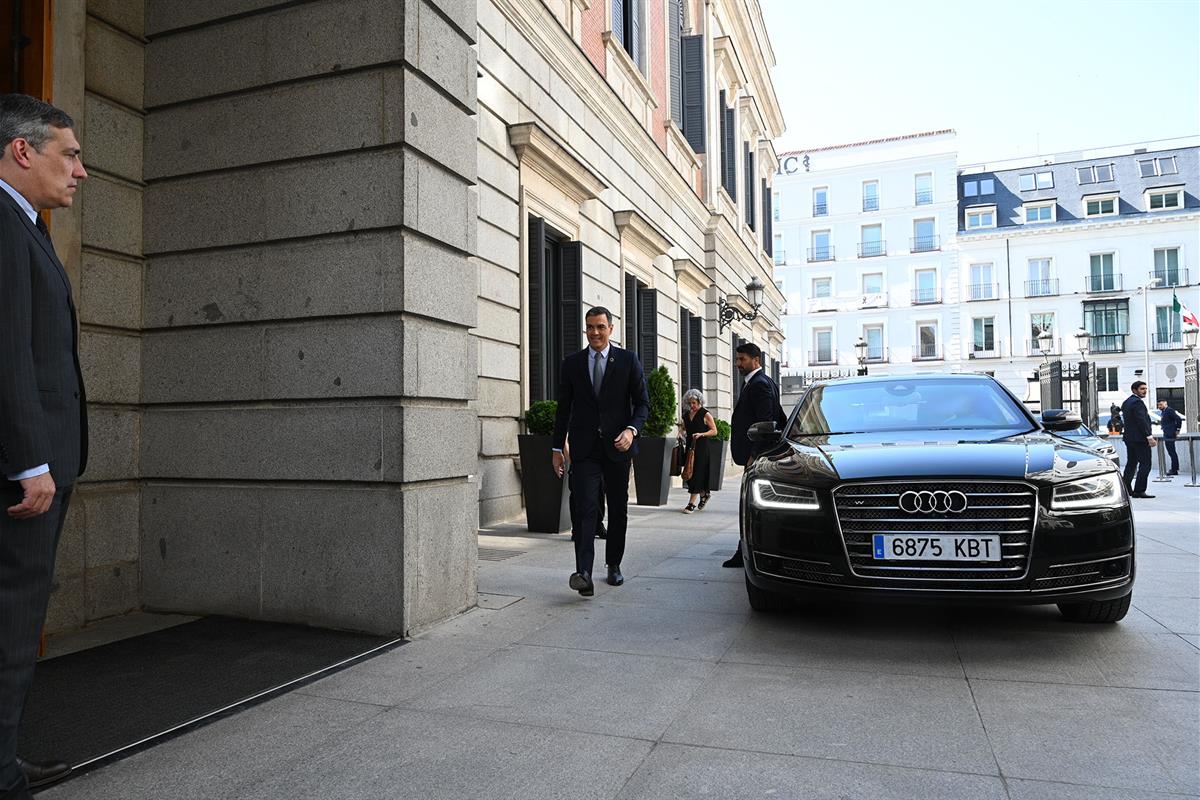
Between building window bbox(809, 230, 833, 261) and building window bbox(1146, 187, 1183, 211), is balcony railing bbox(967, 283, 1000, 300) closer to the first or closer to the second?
building window bbox(1146, 187, 1183, 211)

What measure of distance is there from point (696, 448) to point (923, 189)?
178 ft

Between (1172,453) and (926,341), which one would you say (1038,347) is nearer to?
(926,341)

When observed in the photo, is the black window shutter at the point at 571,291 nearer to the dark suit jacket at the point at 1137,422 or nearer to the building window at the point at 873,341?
the dark suit jacket at the point at 1137,422

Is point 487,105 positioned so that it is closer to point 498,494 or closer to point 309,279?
point 498,494

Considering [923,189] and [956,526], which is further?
[923,189]

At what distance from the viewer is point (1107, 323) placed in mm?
52438

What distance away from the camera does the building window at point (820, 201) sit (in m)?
62.2

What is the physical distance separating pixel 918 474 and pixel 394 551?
271 cm

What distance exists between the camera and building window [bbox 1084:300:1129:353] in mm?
51969

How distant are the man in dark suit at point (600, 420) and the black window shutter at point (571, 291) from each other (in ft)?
18.4

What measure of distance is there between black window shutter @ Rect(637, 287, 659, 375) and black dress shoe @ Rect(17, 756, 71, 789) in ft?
42.0

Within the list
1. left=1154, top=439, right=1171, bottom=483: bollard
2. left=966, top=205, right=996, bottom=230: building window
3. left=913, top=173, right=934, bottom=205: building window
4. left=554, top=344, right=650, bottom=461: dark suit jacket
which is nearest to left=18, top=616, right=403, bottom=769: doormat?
left=554, top=344, right=650, bottom=461: dark suit jacket

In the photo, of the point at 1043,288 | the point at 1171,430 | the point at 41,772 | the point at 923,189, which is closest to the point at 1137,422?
the point at 1171,430

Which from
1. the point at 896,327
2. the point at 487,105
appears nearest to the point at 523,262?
the point at 487,105
